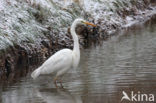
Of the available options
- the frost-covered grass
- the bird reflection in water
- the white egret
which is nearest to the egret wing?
the white egret

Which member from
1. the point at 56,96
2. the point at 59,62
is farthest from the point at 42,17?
the point at 56,96

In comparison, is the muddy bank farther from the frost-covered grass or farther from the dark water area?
the dark water area

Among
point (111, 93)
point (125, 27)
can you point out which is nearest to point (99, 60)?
point (111, 93)

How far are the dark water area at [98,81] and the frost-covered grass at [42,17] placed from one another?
150cm

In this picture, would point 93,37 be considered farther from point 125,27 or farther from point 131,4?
point 131,4

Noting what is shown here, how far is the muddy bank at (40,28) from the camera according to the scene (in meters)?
14.5

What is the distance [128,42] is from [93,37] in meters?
2.28

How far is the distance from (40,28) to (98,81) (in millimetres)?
6047

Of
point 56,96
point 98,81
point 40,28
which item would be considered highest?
point 40,28

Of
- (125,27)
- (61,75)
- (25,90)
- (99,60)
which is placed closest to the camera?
(25,90)

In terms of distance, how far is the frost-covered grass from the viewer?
15391mm

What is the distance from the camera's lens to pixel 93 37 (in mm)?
20328

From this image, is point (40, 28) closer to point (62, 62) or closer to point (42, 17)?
point (42, 17)

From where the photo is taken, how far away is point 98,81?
37.9 ft
